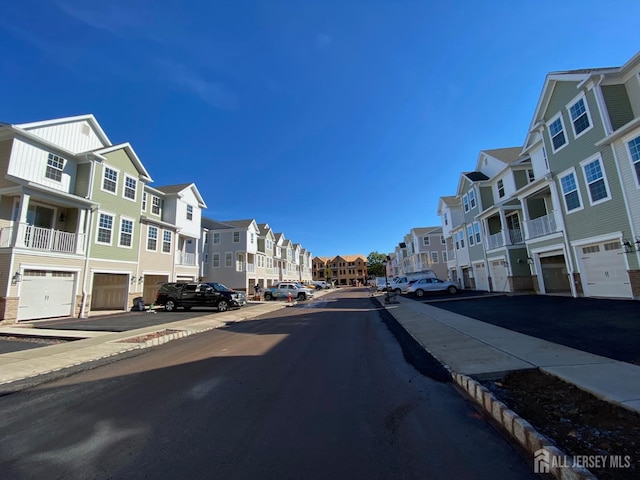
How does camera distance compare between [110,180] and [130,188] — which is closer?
[110,180]

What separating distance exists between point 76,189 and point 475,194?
30364 mm

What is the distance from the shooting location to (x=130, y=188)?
2250 cm

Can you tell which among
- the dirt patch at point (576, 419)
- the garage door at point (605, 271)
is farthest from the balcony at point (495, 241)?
the dirt patch at point (576, 419)

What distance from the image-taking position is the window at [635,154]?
12.8 m

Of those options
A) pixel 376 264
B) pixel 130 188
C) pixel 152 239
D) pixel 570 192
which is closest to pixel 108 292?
pixel 152 239

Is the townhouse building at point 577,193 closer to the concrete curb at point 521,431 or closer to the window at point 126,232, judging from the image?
the concrete curb at point 521,431

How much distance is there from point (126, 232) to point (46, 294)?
6.51 metres

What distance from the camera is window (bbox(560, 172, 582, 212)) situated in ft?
54.7

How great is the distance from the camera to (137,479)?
3.06 m

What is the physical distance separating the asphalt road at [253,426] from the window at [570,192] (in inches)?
617

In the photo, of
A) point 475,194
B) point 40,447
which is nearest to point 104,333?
point 40,447

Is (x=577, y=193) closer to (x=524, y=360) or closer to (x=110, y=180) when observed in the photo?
(x=524, y=360)

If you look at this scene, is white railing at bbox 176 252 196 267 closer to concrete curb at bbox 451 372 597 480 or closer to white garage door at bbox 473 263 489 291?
white garage door at bbox 473 263 489 291

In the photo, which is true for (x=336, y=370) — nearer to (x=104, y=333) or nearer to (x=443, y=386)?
(x=443, y=386)
